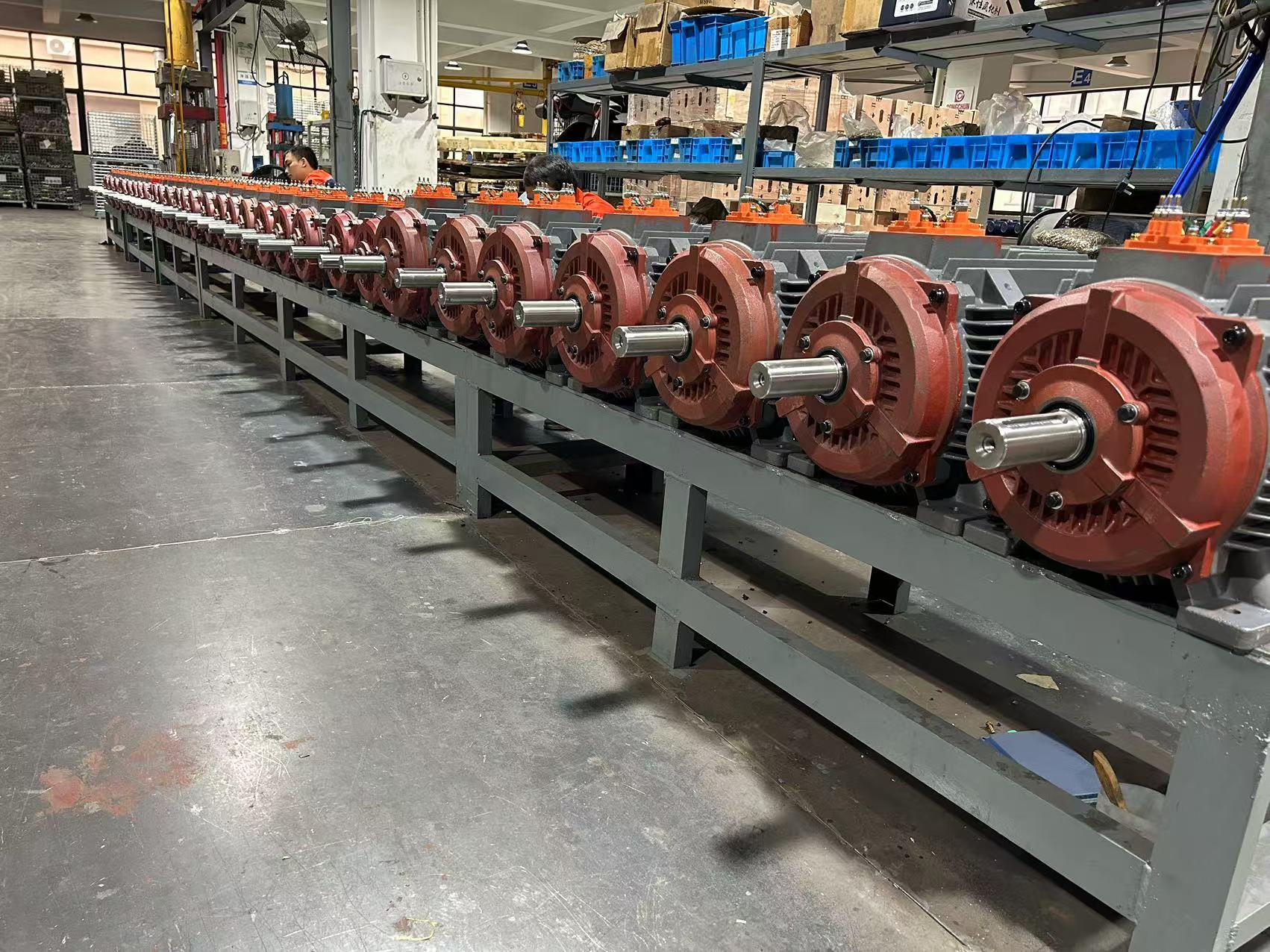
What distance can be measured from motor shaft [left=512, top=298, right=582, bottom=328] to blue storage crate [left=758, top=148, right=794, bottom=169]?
267 cm

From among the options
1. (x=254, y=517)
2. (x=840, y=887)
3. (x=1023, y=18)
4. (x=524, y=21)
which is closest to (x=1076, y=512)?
(x=840, y=887)

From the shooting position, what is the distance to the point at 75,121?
17625 mm

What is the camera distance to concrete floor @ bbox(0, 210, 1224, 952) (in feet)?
3.76

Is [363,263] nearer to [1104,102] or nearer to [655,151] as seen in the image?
[655,151]

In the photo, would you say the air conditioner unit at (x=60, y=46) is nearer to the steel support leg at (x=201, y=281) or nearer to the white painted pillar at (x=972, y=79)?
the steel support leg at (x=201, y=281)

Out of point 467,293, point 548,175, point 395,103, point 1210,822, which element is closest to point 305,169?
point 395,103

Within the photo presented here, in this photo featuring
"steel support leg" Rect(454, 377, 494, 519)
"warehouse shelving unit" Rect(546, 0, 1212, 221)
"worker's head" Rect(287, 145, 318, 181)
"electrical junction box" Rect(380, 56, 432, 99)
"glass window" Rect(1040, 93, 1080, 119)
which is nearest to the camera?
"steel support leg" Rect(454, 377, 494, 519)

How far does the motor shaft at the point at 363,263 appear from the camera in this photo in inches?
101

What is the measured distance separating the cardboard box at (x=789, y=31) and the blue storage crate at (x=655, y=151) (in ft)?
3.08

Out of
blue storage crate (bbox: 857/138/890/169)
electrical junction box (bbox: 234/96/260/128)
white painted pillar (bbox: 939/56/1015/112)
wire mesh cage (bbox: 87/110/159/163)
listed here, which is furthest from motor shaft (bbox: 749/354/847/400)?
wire mesh cage (bbox: 87/110/159/163)

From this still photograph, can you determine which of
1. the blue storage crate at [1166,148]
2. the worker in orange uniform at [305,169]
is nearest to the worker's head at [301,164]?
the worker in orange uniform at [305,169]

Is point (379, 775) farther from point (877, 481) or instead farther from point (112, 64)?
point (112, 64)

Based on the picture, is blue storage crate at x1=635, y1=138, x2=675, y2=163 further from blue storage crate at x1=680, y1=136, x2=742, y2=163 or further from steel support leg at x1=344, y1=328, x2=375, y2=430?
steel support leg at x1=344, y1=328, x2=375, y2=430

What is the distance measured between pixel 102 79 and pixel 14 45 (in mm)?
1605
